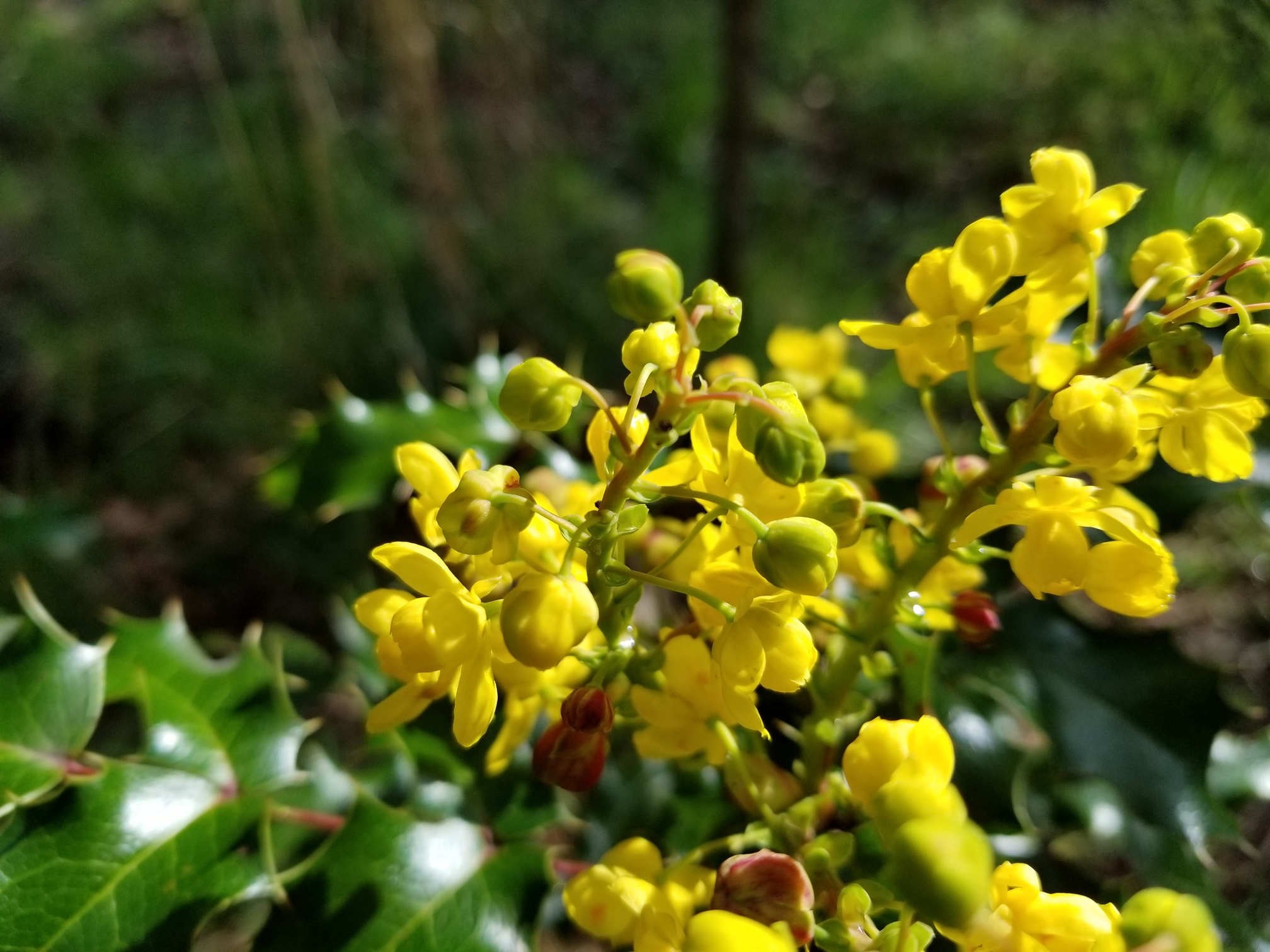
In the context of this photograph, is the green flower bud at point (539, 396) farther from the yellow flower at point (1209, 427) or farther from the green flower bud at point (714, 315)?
the yellow flower at point (1209, 427)

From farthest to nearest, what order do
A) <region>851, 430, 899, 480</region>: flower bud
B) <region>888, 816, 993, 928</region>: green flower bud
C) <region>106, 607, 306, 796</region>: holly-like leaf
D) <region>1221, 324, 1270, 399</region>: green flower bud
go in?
<region>851, 430, 899, 480</region>: flower bud < <region>106, 607, 306, 796</region>: holly-like leaf < <region>1221, 324, 1270, 399</region>: green flower bud < <region>888, 816, 993, 928</region>: green flower bud

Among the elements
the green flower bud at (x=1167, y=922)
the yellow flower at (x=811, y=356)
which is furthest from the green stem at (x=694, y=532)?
the yellow flower at (x=811, y=356)

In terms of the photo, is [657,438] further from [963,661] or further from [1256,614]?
[1256,614]

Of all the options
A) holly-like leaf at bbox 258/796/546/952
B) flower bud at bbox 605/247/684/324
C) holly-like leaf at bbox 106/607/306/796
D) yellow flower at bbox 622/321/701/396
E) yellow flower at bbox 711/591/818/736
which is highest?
flower bud at bbox 605/247/684/324

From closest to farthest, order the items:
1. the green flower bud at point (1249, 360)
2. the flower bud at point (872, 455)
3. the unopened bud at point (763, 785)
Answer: the green flower bud at point (1249, 360), the unopened bud at point (763, 785), the flower bud at point (872, 455)

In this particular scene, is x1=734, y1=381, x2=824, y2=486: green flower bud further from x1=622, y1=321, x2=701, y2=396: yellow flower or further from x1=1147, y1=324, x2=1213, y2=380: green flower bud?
x1=1147, y1=324, x2=1213, y2=380: green flower bud

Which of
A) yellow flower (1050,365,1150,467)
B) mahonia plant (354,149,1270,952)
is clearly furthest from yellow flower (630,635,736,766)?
yellow flower (1050,365,1150,467)

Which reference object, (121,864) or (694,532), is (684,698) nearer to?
(694,532)

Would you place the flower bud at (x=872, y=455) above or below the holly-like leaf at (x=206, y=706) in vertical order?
above

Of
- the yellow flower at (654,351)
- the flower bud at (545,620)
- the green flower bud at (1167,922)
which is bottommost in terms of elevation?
the green flower bud at (1167,922)
